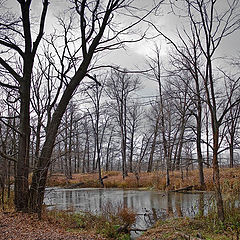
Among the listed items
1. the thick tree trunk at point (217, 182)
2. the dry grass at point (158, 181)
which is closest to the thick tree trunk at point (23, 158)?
the thick tree trunk at point (217, 182)

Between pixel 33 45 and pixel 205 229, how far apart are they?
7.60m

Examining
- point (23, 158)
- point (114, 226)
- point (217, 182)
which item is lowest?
point (114, 226)

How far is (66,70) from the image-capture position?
9445mm

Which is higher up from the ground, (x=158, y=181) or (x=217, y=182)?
(x=217, y=182)

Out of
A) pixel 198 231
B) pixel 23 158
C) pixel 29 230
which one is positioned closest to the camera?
pixel 29 230

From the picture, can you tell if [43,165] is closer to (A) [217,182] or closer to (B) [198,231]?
(B) [198,231]

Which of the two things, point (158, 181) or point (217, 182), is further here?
point (158, 181)

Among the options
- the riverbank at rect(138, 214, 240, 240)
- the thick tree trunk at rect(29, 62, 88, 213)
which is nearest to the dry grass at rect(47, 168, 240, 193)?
the thick tree trunk at rect(29, 62, 88, 213)

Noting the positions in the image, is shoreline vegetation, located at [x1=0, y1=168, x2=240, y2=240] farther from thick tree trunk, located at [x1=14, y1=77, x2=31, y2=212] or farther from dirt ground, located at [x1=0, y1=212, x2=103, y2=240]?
thick tree trunk, located at [x1=14, y1=77, x2=31, y2=212]

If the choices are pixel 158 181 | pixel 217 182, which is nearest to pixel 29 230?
pixel 217 182

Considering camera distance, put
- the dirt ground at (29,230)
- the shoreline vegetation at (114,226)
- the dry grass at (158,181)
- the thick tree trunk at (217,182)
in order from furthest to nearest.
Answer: the dry grass at (158,181)
the thick tree trunk at (217,182)
the shoreline vegetation at (114,226)
the dirt ground at (29,230)

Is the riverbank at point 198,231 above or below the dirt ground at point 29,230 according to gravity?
below

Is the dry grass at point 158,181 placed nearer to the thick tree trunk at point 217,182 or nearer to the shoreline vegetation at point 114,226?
the shoreline vegetation at point 114,226

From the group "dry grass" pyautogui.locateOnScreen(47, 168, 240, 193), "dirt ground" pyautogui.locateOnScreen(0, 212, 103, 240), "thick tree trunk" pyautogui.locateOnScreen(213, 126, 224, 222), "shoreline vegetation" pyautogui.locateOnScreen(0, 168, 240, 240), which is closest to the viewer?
"dirt ground" pyautogui.locateOnScreen(0, 212, 103, 240)
